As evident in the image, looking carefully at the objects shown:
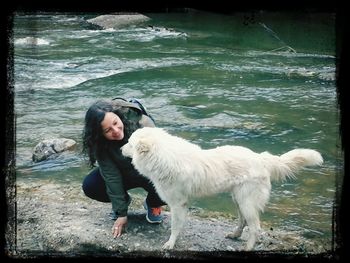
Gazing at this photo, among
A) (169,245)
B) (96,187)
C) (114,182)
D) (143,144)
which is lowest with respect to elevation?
(169,245)

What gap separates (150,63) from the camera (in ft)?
35.7

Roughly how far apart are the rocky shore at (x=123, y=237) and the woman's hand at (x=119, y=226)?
7 cm

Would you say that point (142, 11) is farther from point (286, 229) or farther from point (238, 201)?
point (286, 229)

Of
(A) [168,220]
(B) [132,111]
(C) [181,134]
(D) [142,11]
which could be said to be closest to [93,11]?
(D) [142,11]

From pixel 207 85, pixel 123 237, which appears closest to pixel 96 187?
pixel 123 237

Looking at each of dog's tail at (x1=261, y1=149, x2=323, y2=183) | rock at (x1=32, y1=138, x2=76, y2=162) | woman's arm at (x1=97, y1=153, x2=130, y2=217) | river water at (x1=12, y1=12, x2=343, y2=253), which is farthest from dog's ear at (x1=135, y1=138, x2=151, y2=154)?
rock at (x1=32, y1=138, x2=76, y2=162)

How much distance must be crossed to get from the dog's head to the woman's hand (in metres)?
0.82

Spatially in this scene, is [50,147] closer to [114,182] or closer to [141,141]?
[114,182]

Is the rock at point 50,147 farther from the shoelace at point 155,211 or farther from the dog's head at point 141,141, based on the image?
the dog's head at point 141,141

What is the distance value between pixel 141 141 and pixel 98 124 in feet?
1.86

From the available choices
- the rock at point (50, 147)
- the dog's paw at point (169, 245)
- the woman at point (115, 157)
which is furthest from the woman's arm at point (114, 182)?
the rock at point (50, 147)

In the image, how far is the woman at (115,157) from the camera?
5.30 metres

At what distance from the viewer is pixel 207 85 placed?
32.0 ft

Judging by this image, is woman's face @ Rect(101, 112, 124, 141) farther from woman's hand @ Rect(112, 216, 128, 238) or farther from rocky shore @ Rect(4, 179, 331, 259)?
rocky shore @ Rect(4, 179, 331, 259)
